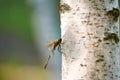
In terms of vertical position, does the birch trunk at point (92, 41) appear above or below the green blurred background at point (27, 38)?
above

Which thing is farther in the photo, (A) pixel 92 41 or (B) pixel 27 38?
(B) pixel 27 38

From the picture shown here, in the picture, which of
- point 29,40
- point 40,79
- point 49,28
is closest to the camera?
point 49,28

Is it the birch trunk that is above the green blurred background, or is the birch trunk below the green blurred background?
above

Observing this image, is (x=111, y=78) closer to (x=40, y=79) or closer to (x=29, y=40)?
(x=40, y=79)

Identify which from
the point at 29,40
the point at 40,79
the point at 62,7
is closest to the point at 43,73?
the point at 40,79

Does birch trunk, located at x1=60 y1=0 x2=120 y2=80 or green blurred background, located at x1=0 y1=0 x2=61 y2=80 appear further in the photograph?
green blurred background, located at x1=0 y1=0 x2=61 y2=80
